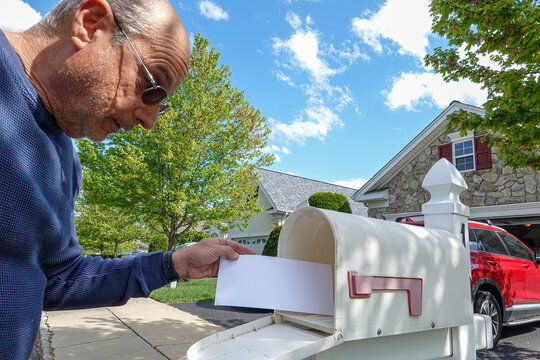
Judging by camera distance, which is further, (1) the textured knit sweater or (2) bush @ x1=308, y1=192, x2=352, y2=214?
(2) bush @ x1=308, y1=192, x2=352, y2=214

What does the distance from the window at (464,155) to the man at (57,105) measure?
13059 mm

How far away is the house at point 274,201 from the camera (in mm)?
18781

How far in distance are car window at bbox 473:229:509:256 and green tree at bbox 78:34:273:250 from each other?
737cm

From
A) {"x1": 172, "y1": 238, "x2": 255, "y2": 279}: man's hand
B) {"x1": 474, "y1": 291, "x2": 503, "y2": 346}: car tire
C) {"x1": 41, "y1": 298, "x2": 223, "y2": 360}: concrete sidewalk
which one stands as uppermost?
{"x1": 172, "y1": 238, "x2": 255, "y2": 279}: man's hand

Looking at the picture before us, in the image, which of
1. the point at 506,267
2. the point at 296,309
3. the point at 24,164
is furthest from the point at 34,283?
the point at 506,267

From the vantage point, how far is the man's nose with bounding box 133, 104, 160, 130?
3.66 feet

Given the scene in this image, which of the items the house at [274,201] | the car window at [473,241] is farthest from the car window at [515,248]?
the house at [274,201]

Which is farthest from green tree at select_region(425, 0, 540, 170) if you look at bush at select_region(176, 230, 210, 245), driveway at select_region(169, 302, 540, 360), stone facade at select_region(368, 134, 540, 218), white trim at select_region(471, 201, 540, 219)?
bush at select_region(176, 230, 210, 245)

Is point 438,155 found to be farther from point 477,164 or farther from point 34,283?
point 34,283

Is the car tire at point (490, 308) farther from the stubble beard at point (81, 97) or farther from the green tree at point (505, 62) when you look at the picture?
the stubble beard at point (81, 97)

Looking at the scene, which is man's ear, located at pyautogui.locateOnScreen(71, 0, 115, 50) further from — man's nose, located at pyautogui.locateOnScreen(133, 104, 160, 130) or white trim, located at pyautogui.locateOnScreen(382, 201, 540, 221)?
white trim, located at pyautogui.locateOnScreen(382, 201, 540, 221)

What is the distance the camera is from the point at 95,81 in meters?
0.97

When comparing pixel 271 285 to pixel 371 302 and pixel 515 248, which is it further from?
pixel 515 248

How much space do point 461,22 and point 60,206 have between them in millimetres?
5059
